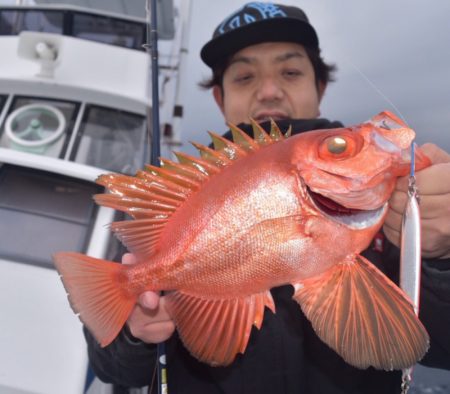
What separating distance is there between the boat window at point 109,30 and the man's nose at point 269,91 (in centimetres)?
352

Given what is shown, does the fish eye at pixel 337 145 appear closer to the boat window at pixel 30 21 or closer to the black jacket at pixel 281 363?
the black jacket at pixel 281 363

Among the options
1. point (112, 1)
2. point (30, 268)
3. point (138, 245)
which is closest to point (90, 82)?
point (112, 1)

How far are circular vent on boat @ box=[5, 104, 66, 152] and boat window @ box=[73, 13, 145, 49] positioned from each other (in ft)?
4.31

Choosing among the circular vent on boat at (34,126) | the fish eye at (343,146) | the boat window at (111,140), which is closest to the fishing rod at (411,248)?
the fish eye at (343,146)

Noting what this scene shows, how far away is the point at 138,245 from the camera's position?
121 centimetres

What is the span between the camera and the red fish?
99cm

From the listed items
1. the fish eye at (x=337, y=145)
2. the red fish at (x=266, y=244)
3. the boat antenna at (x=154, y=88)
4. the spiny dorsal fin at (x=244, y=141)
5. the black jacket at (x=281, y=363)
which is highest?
the boat antenna at (x=154, y=88)

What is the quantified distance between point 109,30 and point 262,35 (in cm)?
369

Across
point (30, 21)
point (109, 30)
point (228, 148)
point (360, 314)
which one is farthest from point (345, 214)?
point (30, 21)

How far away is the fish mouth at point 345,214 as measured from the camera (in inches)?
39.5

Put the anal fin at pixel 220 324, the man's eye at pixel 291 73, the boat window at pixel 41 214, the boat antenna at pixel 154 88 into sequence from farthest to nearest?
1. the boat window at pixel 41 214
2. the man's eye at pixel 291 73
3. the boat antenna at pixel 154 88
4. the anal fin at pixel 220 324

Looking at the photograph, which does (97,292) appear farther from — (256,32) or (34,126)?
(34,126)

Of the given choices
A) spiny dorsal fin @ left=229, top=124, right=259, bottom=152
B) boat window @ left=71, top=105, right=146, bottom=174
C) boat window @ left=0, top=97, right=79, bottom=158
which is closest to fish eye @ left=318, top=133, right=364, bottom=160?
spiny dorsal fin @ left=229, top=124, right=259, bottom=152

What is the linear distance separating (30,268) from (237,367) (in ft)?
5.23
